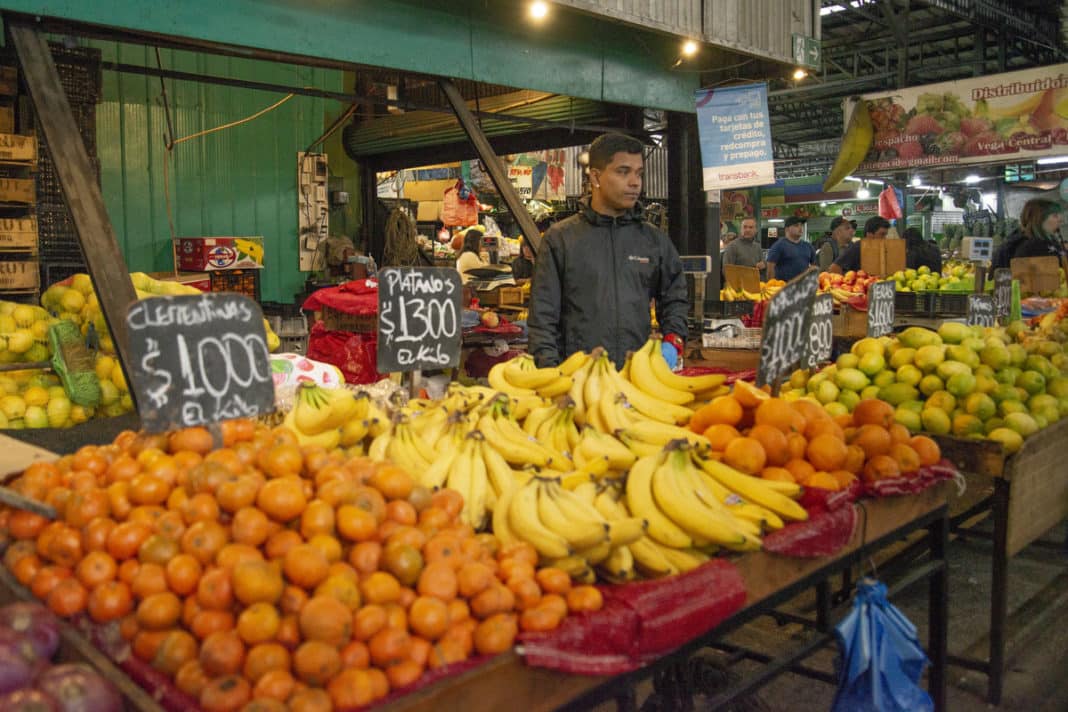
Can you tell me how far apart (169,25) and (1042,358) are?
5.16m

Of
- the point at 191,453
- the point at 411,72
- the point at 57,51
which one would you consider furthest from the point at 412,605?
the point at 57,51

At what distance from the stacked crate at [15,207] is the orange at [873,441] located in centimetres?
580

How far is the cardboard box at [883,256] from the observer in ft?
31.7

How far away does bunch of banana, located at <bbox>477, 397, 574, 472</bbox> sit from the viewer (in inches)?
96.6

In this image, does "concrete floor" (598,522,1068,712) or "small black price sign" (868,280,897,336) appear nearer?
"concrete floor" (598,522,1068,712)

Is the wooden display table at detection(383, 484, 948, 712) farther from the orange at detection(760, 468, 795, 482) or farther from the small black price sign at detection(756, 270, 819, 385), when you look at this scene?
the small black price sign at detection(756, 270, 819, 385)

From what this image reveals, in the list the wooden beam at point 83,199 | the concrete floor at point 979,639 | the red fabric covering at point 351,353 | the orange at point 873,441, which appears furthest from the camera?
the red fabric covering at point 351,353

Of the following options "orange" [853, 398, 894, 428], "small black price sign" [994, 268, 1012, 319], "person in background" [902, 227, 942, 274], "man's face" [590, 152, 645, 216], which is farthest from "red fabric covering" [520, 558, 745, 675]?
"person in background" [902, 227, 942, 274]

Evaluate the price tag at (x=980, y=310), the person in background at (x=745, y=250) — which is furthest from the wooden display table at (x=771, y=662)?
the person in background at (x=745, y=250)

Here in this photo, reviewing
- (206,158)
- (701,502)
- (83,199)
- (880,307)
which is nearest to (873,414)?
(701,502)

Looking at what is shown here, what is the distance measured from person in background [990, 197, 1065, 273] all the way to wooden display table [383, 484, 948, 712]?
5.58 metres

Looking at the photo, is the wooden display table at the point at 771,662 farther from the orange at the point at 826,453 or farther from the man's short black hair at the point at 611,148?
the man's short black hair at the point at 611,148

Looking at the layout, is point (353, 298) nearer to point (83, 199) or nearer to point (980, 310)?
point (83, 199)

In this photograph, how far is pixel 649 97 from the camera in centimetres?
847
